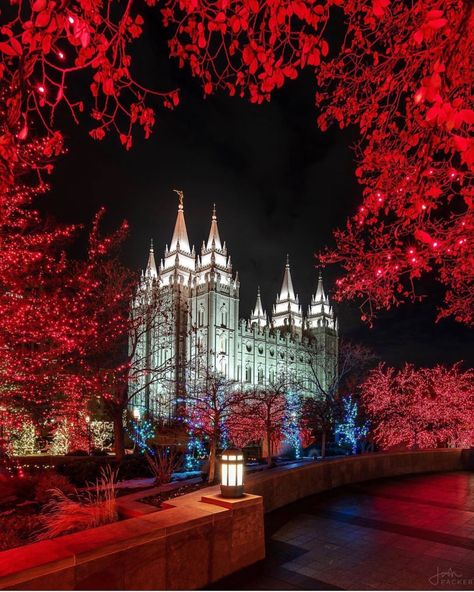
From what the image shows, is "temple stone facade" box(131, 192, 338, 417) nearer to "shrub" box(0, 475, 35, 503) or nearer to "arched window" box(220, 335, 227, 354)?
"arched window" box(220, 335, 227, 354)

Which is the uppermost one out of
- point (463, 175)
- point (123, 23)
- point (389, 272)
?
point (123, 23)

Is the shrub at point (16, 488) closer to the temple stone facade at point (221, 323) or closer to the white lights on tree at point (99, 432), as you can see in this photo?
the white lights on tree at point (99, 432)

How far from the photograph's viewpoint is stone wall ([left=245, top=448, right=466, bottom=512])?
8.12 metres

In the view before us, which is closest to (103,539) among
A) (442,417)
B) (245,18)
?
(245,18)

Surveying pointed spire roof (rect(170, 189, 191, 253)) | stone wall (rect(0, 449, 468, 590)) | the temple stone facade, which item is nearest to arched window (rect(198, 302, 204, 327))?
the temple stone facade

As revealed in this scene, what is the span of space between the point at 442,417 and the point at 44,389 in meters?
20.1

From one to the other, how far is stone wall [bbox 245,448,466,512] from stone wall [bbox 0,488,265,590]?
5.02 ft

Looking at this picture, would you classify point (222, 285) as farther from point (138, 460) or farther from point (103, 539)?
point (103, 539)

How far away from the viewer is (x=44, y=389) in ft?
41.7

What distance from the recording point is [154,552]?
4617 millimetres

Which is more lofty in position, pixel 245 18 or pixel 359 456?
pixel 245 18

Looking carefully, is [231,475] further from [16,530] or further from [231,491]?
[16,530]

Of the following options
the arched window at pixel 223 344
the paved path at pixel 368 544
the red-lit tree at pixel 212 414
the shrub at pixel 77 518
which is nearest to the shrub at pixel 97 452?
the red-lit tree at pixel 212 414
